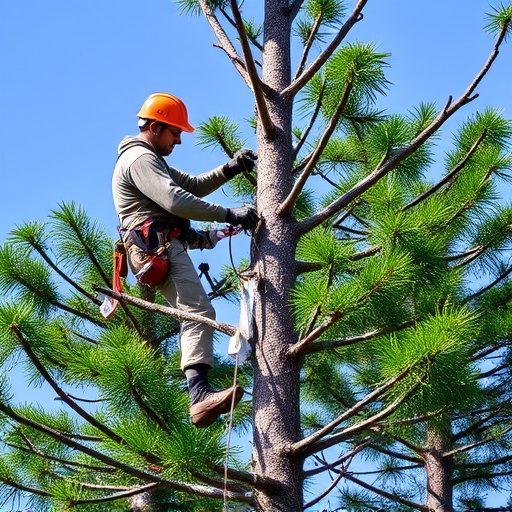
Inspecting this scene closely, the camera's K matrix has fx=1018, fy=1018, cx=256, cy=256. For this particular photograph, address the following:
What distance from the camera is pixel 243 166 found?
5.20 meters

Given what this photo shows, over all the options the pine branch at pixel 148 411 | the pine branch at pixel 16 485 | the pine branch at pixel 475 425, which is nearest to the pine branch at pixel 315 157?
the pine branch at pixel 148 411

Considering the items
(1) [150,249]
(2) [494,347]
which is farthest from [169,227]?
(2) [494,347]

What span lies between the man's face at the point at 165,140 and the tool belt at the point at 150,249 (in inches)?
19.6

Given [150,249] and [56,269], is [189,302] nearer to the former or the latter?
[150,249]

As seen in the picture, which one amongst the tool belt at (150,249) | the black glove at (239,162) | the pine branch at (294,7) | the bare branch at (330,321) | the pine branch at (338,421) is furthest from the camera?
the pine branch at (294,7)

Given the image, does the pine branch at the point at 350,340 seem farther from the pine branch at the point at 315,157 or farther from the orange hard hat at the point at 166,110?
the orange hard hat at the point at 166,110

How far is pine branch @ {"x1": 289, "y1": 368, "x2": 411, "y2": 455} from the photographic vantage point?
4.14 metres

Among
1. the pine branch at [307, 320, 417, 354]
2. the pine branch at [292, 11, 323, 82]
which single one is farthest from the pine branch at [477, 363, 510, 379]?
the pine branch at [292, 11, 323, 82]

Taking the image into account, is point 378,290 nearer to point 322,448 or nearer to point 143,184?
point 322,448

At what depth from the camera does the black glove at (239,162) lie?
5.16 metres

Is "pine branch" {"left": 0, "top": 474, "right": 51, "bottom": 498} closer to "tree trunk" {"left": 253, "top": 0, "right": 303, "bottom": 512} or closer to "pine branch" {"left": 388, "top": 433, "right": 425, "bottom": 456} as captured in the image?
"tree trunk" {"left": 253, "top": 0, "right": 303, "bottom": 512}

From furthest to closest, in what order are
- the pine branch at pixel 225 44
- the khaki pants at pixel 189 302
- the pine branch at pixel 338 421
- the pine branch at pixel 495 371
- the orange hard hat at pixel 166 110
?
the pine branch at pixel 495 371 → the pine branch at pixel 225 44 → the orange hard hat at pixel 166 110 → the khaki pants at pixel 189 302 → the pine branch at pixel 338 421

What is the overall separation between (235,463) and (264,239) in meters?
1.06

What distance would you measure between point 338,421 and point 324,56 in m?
1.85
